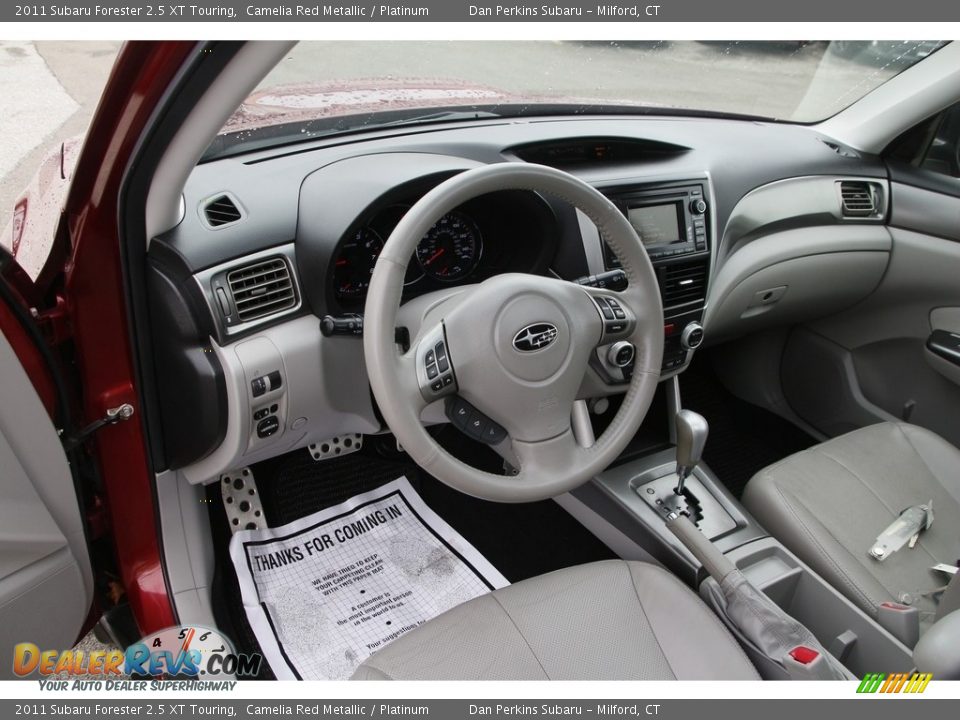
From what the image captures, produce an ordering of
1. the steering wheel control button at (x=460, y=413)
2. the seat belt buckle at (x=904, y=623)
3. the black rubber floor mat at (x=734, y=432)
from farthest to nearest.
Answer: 1. the black rubber floor mat at (x=734, y=432)
2. the seat belt buckle at (x=904, y=623)
3. the steering wheel control button at (x=460, y=413)

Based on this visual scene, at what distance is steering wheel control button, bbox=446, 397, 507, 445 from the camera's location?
1375 mm

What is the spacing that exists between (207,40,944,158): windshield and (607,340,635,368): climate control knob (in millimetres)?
613

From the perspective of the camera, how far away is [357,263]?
62.5 inches

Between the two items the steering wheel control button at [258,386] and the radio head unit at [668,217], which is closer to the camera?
the steering wheel control button at [258,386]

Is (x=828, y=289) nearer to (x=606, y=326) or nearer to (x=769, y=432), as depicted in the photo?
(x=769, y=432)

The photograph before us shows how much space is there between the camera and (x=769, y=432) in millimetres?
2709

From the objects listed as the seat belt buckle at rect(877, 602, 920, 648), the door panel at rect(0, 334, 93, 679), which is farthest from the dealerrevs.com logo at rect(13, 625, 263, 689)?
the seat belt buckle at rect(877, 602, 920, 648)

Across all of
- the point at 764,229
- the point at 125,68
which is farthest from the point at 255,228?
the point at 764,229

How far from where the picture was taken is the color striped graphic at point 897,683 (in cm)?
113

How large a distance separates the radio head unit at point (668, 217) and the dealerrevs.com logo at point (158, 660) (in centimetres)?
132

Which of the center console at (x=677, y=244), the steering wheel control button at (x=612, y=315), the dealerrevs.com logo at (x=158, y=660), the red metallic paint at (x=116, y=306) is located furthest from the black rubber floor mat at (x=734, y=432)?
the red metallic paint at (x=116, y=306)

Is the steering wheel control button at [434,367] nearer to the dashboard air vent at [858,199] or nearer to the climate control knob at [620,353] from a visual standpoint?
the climate control knob at [620,353]

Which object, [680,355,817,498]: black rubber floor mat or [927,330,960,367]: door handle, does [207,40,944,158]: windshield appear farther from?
[680,355,817,498]: black rubber floor mat

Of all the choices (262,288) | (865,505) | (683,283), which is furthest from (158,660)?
(865,505)
